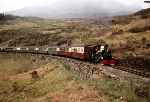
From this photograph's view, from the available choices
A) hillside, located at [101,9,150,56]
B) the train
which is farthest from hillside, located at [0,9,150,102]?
the train

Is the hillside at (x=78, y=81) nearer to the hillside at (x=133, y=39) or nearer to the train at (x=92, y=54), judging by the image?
the hillside at (x=133, y=39)

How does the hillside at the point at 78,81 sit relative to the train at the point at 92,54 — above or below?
below

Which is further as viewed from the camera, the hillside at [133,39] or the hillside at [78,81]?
the hillside at [133,39]

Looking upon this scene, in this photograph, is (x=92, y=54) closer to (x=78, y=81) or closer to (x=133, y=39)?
(x=78, y=81)

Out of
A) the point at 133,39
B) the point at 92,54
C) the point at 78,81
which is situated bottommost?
the point at 78,81

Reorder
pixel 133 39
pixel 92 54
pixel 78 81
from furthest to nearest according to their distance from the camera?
1. pixel 133 39
2. pixel 92 54
3. pixel 78 81

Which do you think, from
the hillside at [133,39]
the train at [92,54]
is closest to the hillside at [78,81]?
the hillside at [133,39]

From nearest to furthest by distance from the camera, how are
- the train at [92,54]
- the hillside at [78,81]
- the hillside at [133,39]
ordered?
1. the hillside at [78,81]
2. the train at [92,54]
3. the hillside at [133,39]

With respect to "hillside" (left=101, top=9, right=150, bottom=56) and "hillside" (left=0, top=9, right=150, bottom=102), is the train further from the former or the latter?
"hillside" (left=101, top=9, right=150, bottom=56)

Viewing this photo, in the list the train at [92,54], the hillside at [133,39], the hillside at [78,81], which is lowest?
the hillside at [78,81]

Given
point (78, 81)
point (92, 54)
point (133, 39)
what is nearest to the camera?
point (78, 81)

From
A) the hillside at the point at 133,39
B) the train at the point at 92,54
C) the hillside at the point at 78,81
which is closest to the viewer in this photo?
the hillside at the point at 78,81

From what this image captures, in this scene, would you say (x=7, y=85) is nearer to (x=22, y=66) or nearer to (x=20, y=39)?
(x=22, y=66)

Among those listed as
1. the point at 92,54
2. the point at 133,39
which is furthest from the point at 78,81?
the point at 133,39
